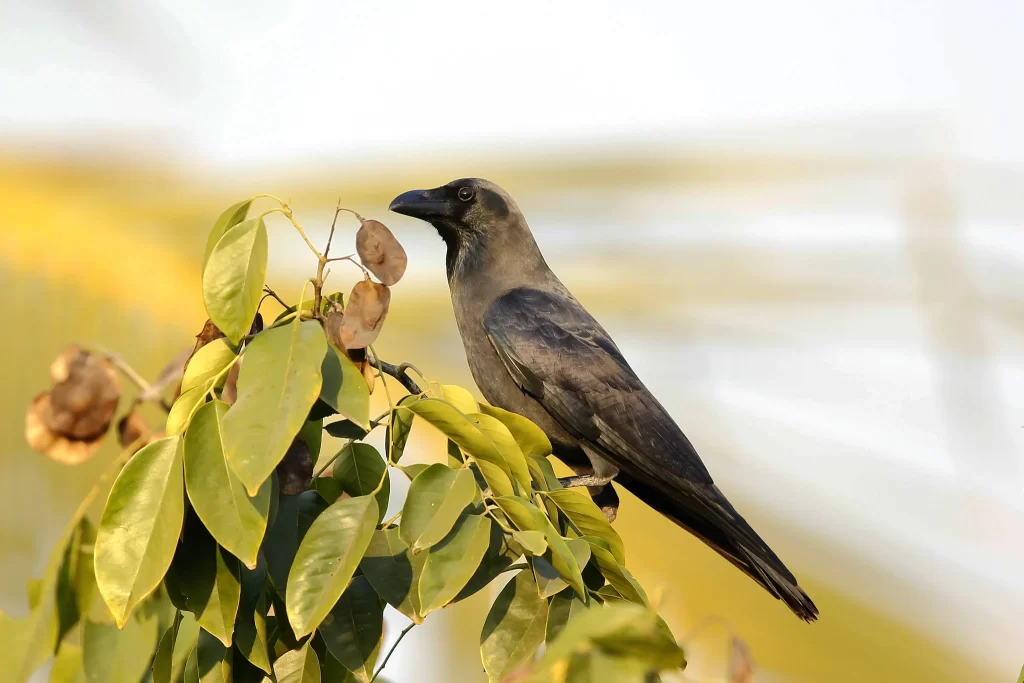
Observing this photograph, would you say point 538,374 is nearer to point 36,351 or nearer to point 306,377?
point 306,377

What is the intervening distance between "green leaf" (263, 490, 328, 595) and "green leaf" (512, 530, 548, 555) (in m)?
0.32

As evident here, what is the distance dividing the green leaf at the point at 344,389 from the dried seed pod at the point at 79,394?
93 cm

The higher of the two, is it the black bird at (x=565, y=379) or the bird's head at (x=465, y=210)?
the bird's head at (x=465, y=210)

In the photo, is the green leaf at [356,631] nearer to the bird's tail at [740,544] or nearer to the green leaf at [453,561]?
the green leaf at [453,561]

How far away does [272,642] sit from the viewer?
5.40 feet

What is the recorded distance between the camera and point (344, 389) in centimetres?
151

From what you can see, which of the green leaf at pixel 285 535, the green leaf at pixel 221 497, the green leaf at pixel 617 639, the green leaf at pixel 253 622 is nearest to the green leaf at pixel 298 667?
the green leaf at pixel 253 622

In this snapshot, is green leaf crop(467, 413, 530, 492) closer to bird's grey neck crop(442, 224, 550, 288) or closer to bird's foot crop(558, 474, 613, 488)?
bird's foot crop(558, 474, 613, 488)

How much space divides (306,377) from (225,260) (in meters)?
0.27

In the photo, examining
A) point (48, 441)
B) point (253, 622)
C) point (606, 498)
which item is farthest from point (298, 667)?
point (606, 498)

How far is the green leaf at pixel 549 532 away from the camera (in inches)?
57.0

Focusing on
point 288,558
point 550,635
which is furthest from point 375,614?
point 550,635

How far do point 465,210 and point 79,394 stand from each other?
68.1 inches

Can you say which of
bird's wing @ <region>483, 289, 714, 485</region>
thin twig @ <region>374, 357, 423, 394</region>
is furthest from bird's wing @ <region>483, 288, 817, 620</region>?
thin twig @ <region>374, 357, 423, 394</region>
